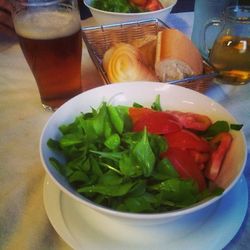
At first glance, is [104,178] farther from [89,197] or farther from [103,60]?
[103,60]

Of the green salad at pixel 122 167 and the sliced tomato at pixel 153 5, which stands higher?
the sliced tomato at pixel 153 5

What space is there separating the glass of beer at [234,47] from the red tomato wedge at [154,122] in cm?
27

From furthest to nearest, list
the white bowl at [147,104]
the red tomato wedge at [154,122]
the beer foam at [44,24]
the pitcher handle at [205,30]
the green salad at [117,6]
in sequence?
1. the green salad at [117,6]
2. the pitcher handle at [205,30]
3. the beer foam at [44,24]
4. the red tomato wedge at [154,122]
5. the white bowl at [147,104]

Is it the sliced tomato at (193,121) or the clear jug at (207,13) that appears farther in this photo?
the clear jug at (207,13)

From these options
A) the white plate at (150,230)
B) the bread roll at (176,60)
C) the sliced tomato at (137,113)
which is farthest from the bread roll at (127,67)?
the white plate at (150,230)

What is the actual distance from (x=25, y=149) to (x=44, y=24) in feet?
0.71

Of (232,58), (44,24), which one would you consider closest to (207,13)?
(232,58)

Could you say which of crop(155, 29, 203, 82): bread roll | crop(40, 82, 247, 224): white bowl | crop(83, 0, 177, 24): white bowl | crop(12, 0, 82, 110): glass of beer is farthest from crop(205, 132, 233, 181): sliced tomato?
crop(83, 0, 177, 24): white bowl

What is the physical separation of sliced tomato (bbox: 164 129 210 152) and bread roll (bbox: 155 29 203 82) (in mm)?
218

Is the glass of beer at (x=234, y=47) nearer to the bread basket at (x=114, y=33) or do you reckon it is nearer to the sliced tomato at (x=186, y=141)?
the bread basket at (x=114, y=33)

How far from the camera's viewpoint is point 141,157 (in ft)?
1.17

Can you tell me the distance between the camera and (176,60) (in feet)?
1.97

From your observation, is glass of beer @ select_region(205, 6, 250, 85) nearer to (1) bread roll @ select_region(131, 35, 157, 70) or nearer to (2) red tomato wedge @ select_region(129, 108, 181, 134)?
(1) bread roll @ select_region(131, 35, 157, 70)

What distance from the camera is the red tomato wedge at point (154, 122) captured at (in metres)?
0.42
